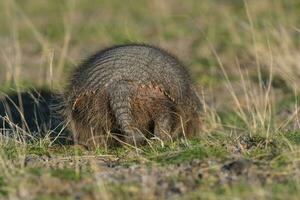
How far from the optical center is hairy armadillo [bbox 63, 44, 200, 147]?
19.5ft

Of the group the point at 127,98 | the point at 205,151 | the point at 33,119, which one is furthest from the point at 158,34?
the point at 205,151

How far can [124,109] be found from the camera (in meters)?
5.89

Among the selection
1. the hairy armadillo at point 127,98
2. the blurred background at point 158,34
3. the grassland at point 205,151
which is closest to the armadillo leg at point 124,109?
the hairy armadillo at point 127,98

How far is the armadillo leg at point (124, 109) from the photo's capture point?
5.89 metres

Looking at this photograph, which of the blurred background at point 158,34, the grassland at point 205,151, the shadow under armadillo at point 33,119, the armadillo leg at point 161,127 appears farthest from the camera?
the blurred background at point 158,34

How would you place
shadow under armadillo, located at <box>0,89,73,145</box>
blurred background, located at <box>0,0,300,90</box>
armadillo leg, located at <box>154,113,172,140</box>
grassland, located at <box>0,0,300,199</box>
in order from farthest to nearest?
blurred background, located at <box>0,0,300,90</box>, shadow under armadillo, located at <box>0,89,73,145</box>, armadillo leg, located at <box>154,113,172,140</box>, grassland, located at <box>0,0,300,199</box>

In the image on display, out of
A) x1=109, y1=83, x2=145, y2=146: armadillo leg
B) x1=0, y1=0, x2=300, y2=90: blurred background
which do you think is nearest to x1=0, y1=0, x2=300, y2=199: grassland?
x1=0, y1=0, x2=300, y2=90: blurred background

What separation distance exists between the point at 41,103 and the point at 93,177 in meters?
3.59

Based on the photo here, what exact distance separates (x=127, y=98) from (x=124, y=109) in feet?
0.28

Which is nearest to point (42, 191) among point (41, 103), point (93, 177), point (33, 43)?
point (93, 177)

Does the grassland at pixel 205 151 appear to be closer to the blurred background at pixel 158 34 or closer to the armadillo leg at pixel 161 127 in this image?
the blurred background at pixel 158 34

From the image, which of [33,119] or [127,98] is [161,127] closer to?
[127,98]

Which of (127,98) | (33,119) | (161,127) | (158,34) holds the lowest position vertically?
(33,119)

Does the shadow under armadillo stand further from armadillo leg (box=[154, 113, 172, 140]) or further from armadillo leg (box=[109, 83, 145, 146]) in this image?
armadillo leg (box=[154, 113, 172, 140])
